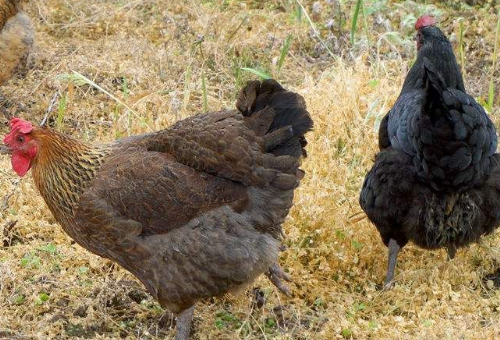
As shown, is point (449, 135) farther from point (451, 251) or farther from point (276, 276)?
point (276, 276)

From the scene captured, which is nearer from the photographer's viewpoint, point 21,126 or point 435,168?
point 21,126

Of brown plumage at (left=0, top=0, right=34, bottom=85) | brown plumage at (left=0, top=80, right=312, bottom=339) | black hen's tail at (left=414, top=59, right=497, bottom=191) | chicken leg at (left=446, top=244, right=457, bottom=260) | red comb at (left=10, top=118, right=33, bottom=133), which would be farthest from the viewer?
brown plumage at (left=0, top=0, right=34, bottom=85)

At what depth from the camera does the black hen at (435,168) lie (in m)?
4.66

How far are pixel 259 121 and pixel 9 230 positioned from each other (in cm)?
208

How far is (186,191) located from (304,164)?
1904mm

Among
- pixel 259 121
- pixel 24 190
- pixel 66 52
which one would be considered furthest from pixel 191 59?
pixel 259 121

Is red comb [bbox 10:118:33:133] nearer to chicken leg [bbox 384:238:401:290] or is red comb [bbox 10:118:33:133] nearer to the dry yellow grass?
the dry yellow grass

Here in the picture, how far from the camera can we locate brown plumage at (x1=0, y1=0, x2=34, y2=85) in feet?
22.3

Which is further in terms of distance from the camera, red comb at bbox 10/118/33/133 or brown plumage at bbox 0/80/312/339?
red comb at bbox 10/118/33/133

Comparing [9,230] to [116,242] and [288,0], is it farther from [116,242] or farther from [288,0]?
[288,0]

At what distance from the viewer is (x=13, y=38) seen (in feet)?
22.4

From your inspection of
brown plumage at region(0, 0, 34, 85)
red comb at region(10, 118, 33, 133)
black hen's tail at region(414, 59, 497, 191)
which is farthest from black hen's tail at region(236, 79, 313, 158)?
brown plumage at region(0, 0, 34, 85)

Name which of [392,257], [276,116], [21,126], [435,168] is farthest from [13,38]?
[435,168]

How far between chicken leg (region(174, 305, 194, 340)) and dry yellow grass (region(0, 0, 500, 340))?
205mm
